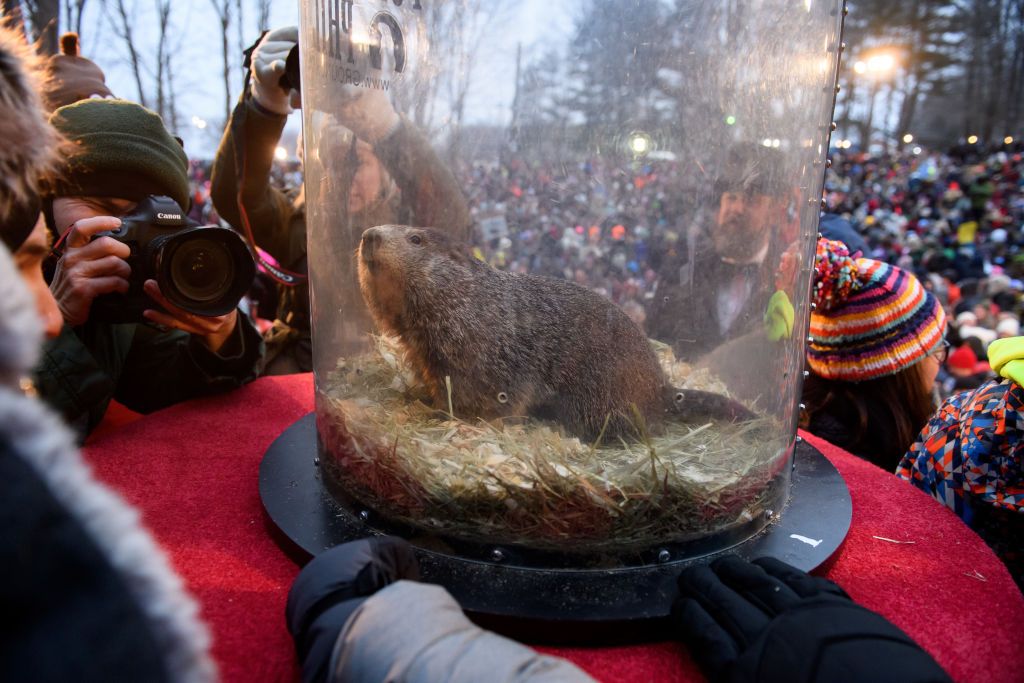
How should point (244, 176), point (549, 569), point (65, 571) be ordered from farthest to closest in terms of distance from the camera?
point (244, 176), point (549, 569), point (65, 571)

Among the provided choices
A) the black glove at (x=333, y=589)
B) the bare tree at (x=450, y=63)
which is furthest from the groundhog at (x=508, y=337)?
the black glove at (x=333, y=589)

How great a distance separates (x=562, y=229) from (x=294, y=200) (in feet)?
6.14

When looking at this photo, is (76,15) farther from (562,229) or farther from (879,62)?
(879,62)

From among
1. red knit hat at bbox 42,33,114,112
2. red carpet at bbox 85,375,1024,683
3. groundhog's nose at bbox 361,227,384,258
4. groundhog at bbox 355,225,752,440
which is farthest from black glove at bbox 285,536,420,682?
red knit hat at bbox 42,33,114,112

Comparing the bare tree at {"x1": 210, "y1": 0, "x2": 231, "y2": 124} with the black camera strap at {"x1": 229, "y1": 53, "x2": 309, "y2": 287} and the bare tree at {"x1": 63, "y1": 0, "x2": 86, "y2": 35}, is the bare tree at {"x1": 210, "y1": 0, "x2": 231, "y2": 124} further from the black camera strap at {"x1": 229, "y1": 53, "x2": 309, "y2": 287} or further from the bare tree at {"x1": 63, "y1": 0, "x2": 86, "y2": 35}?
the black camera strap at {"x1": 229, "y1": 53, "x2": 309, "y2": 287}

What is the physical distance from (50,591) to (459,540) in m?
0.83

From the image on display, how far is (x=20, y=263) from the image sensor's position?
1.14 m

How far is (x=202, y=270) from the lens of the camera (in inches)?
68.1

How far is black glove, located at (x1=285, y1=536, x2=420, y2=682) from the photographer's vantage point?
0.92 metres

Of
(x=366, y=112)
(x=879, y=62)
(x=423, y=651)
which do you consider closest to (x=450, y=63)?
(x=366, y=112)

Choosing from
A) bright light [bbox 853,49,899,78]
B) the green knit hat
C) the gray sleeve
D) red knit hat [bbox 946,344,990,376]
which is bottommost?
red knit hat [bbox 946,344,990,376]

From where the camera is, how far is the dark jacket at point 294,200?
60.7 inches

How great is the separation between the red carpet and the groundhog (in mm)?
514

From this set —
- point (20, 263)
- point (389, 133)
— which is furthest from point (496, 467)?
point (20, 263)
